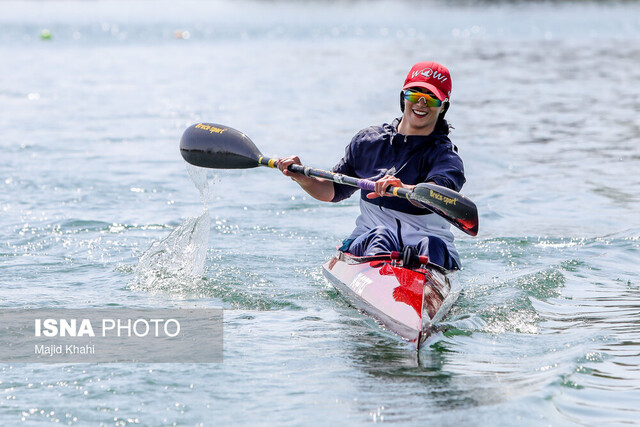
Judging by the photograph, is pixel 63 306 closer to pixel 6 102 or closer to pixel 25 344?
pixel 25 344

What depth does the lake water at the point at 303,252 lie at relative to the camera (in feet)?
15.2

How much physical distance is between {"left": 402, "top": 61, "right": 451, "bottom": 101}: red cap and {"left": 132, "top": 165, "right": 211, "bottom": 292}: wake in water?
2136 millimetres

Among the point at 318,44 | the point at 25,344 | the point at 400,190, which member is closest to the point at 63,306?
the point at 25,344

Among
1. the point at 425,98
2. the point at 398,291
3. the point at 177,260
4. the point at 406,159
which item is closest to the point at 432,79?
the point at 425,98

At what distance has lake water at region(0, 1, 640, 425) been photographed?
4625mm

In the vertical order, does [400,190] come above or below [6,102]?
above

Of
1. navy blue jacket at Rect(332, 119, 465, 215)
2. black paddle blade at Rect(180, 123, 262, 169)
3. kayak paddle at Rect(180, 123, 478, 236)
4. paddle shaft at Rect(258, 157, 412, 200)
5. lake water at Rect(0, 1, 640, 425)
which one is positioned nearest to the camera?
lake water at Rect(0, 1, 640, 425)

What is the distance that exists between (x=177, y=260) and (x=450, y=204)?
2.64 meters

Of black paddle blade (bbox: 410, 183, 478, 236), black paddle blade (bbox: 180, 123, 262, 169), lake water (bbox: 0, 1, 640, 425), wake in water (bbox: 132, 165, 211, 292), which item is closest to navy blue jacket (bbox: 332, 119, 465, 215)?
black paddle blade (bbox: 410, 183, 478, 236)

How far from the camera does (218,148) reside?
7184 millimetres

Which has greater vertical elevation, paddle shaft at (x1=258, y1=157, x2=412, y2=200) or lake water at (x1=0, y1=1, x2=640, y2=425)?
paddle shaft at (x1=258, y1=157, x2=412, y2=200)

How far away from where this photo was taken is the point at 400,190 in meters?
5.63

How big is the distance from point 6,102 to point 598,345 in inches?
597

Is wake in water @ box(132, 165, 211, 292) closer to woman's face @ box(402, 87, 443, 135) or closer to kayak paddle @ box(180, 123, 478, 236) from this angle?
kayak paddle @ box(180, 123, 478, 236)
